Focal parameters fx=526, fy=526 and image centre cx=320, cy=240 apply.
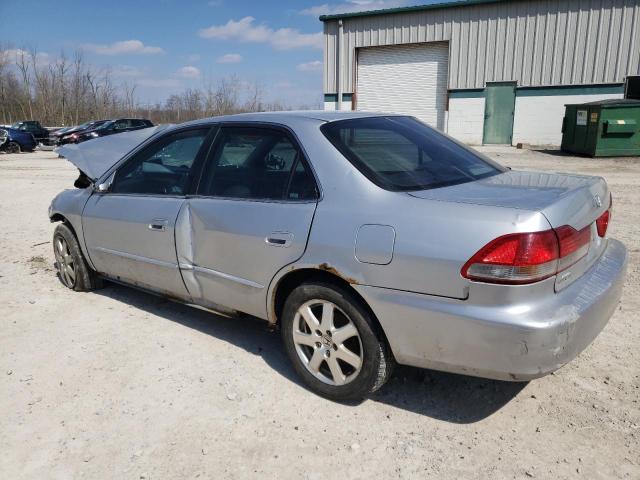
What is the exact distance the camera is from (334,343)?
292 cm

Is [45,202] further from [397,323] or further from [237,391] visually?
[397,323]

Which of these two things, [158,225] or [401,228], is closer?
[401,228]

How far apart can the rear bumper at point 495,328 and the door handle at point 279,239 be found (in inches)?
20.5

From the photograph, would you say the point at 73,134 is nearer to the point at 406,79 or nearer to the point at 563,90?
the point at 406,79

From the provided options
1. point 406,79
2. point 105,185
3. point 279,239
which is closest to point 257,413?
point 279,239

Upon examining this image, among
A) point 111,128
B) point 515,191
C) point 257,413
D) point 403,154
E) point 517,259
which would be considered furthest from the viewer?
point 111,128

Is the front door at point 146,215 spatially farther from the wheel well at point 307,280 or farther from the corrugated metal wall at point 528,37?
the corrugated metal wall at point 528,37

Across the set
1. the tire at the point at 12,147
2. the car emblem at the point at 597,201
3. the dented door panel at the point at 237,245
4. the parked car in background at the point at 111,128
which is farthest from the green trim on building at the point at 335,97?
the car emblem at the point at 597,201

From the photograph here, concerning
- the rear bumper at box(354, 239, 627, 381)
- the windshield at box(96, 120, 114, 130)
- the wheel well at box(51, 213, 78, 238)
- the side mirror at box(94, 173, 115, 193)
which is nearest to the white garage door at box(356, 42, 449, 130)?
the windshield at box(96, 120, 114, 130)

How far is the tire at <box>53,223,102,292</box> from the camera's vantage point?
4742 millimetres

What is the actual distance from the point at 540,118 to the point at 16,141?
78.3 feet

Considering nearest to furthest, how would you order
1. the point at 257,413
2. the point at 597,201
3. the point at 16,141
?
the point at 597,201
the point at 257,413
the point at 16,141

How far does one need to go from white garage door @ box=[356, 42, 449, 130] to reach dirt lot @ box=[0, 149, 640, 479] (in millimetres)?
21424

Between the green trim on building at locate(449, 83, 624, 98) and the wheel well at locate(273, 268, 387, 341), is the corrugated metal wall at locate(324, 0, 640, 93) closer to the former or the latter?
the green trim on building at locate(449, 83, 624, 98)
